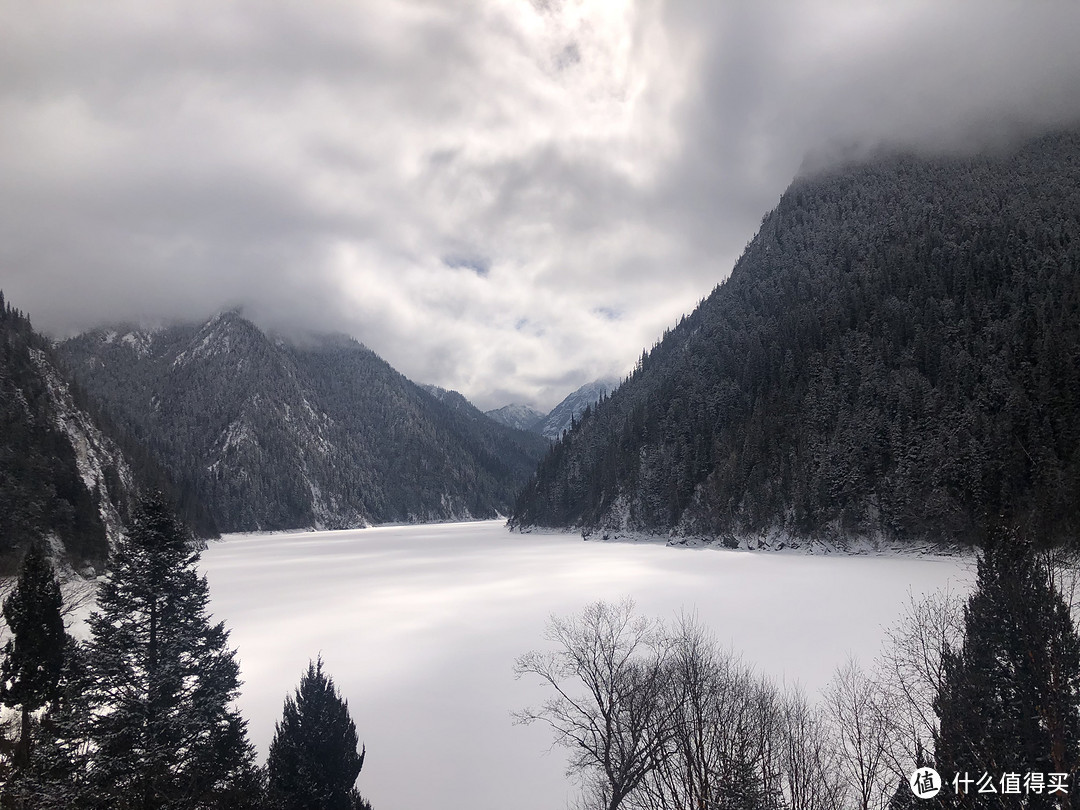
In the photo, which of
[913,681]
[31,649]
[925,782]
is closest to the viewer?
[925,782]

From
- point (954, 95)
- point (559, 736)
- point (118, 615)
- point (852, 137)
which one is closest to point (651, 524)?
point (559, 736)

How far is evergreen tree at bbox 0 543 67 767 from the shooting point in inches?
777

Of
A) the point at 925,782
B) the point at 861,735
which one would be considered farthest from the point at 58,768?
the point at 861,735

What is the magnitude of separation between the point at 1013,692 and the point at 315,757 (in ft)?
69.1

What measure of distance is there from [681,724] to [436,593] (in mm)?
48388

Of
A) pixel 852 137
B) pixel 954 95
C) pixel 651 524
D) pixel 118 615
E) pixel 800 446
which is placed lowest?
pixel 651 524

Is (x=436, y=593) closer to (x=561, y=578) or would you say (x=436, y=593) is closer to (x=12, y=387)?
(x=561, y=578)

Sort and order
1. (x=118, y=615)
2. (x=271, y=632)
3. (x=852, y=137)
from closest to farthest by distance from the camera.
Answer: (x=118, y=615) → (x=271, y=632) → (x=852, y=137)

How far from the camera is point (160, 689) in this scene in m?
16.3

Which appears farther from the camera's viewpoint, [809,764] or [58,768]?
[809,764]

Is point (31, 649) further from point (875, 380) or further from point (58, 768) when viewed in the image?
point (875, 380)

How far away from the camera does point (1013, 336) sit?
8450 cm

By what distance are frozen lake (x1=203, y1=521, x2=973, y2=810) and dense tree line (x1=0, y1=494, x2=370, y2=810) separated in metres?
5.64

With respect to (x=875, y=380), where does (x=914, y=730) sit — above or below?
below
